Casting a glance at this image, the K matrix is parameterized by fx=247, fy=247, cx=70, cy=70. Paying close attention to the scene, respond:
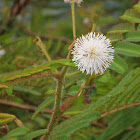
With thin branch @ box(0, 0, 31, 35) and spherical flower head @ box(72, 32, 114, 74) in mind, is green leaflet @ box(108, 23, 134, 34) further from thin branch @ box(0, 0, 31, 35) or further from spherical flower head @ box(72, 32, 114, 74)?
thin branch @ box(0, 0, 31, 35)

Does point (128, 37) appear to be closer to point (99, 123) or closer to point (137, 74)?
point (137, 74)

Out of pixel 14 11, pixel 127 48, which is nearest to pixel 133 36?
pixel 127 48

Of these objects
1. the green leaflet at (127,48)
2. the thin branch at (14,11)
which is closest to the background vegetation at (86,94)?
the green leaflet at (127,48)

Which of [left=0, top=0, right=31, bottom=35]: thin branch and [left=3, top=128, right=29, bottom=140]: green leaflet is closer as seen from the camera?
[left=3, top=128, right=29, bottom=140]: green leaflet

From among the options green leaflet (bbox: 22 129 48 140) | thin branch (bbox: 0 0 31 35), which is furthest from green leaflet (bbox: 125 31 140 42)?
thin branch (bbox: 0 0 31 35)

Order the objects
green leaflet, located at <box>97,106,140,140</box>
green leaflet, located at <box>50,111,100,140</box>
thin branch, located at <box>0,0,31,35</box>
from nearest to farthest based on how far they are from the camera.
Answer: green leaflet, located at <box>50,111,100,140</box> → green leaflet, located at <box>97,106,140,140</box> → thin branch, located at <box>0,0,31,35</box>

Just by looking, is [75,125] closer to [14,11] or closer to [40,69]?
[40,69]
